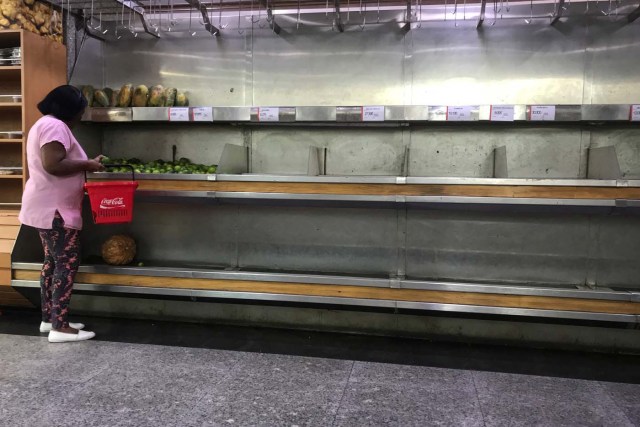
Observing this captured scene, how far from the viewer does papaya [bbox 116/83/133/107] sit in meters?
3.86

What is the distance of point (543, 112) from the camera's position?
3172mm

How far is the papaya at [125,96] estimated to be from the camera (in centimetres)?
386

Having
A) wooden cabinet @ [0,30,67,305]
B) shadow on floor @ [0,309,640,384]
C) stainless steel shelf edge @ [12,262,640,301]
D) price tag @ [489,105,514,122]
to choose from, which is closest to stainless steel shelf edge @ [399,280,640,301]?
stainless steel shelf edge @ [12,262,640,301]

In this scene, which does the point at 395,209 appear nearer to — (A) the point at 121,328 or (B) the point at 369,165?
(B) the point at 369,165

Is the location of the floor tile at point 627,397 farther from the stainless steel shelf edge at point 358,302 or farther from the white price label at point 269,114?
the white price label at point 269,114

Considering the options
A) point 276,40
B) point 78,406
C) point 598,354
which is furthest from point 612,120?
point 78,406

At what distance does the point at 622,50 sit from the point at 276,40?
2.61 metres

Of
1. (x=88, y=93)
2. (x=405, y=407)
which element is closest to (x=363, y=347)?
(x=405, y=407)

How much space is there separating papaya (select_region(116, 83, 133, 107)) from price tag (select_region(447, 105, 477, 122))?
2489 mm

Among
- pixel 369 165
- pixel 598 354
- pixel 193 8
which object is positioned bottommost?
pixel 598 354

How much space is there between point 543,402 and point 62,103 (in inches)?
133

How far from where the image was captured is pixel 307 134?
3941 mm

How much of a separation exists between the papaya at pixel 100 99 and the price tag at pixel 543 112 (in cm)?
321

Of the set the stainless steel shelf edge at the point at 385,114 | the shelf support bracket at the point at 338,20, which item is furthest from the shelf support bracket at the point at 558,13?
the shelf support bracket at the point at 338,20
